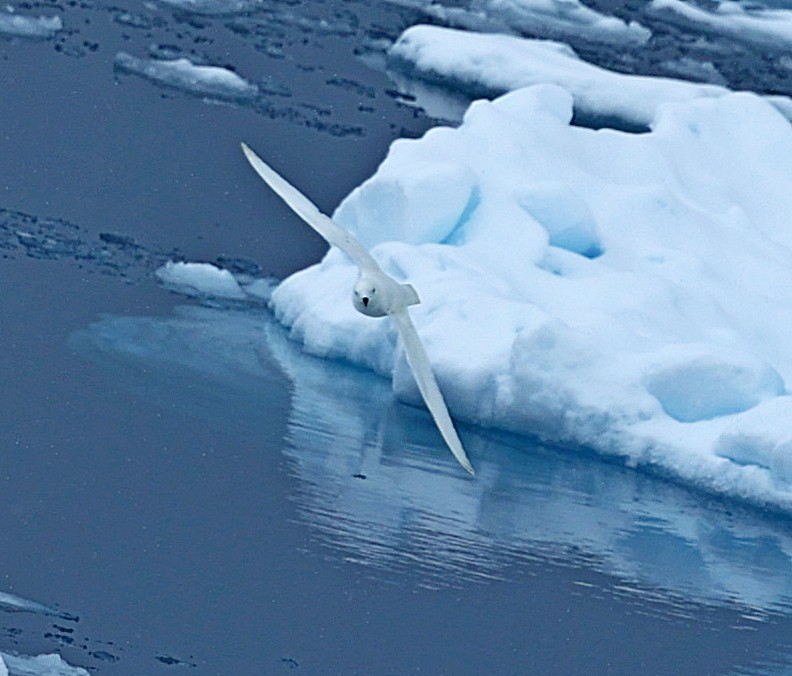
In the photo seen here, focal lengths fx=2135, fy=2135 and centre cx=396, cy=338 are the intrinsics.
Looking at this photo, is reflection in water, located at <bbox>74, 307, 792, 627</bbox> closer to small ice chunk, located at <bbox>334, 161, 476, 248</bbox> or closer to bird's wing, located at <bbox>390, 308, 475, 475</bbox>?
small ice chunk, located at <bbox>334, 161, 476, 248</bbox>

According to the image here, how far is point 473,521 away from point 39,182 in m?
4.66

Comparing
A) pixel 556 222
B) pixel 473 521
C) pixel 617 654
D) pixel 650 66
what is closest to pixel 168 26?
pixel 650 66

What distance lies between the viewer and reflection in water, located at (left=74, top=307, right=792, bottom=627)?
30.6 ft

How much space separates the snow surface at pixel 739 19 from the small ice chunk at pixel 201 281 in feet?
29.0

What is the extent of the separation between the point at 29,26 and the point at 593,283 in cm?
651

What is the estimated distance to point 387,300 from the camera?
7512 millimetres

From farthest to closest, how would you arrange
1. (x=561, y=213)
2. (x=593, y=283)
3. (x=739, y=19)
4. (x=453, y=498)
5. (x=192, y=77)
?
(x=739, y=19)
(x=192, y=77)
(x=561, y=213)
(x=593, y=283)
(x=453, y=498)

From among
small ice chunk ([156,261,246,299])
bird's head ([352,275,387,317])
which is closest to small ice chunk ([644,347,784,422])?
small ice chunk ([156,261,246,299])

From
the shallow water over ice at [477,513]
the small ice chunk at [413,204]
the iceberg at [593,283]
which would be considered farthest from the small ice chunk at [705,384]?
the small ice chunk at [413,204]

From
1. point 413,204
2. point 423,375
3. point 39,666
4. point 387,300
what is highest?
point 387,300

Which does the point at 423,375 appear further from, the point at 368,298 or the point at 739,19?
the point at 739,19

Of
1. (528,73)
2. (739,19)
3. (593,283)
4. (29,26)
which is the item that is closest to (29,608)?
(593,283)

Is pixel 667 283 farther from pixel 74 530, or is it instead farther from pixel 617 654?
pixel 74 530

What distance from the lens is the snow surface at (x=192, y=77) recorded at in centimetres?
1556
